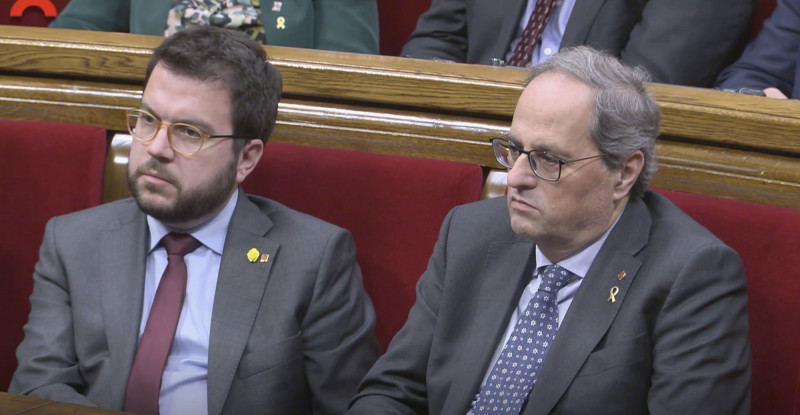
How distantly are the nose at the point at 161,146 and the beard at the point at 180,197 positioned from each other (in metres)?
0.01

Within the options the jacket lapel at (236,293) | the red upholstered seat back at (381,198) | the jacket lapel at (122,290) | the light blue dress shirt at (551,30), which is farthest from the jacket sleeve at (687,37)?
the jacket lapel at (122,290)

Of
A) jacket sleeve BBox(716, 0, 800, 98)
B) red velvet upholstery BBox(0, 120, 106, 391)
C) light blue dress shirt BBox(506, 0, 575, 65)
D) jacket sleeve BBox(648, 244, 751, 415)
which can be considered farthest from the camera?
light blue dress shirt BBox(506, 0, 575, 65)

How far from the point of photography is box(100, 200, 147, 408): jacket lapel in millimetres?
1089

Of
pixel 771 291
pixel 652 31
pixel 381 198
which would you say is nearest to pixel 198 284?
pixel 381 198

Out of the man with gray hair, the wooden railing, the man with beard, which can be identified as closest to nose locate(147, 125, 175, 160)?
the man with beard

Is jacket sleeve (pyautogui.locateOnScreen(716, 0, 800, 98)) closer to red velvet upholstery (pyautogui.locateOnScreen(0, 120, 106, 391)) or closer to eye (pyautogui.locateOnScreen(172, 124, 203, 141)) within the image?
eye (pyautogui.locateOnScreen(172, 124, 203, 141))

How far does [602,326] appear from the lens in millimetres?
965

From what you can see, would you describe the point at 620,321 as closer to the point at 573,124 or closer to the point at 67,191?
the point at 573,124

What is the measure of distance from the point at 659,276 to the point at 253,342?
17.5 inches

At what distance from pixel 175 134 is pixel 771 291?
666mm

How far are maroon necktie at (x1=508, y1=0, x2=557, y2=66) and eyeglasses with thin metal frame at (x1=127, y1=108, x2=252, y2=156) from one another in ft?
1.96

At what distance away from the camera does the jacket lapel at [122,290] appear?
3.57 ft

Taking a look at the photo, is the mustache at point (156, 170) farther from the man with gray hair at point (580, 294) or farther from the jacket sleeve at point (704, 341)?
the jacket sleeve at point (704, 341)

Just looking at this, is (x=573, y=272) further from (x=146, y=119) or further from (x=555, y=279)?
(x=146, y=119)
